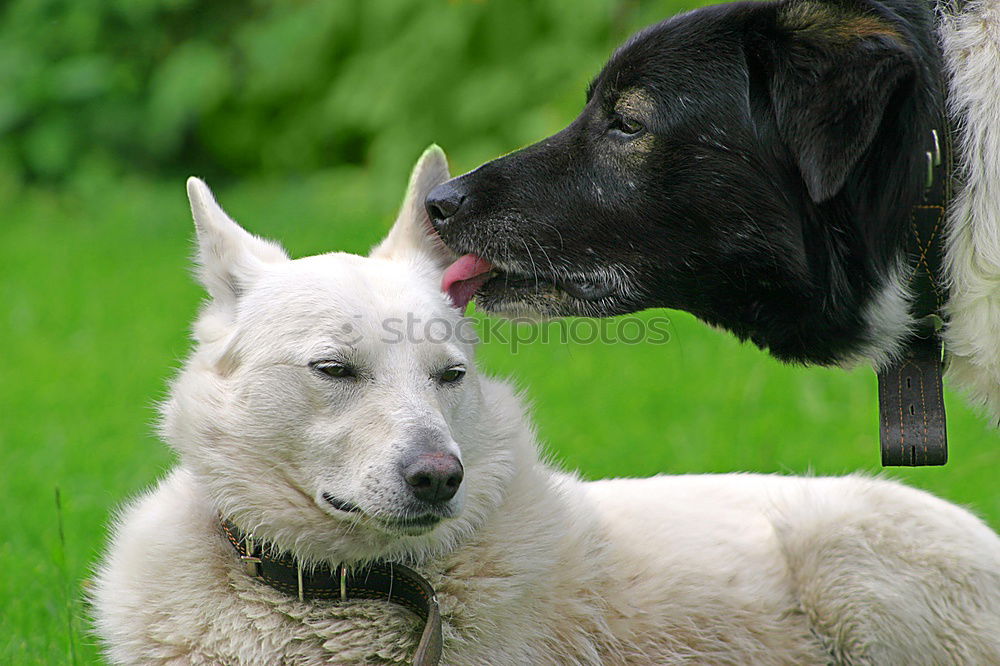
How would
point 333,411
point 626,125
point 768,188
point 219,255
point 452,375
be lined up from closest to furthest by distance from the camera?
point 333,411
point 452,375
point 219,255
point 768,188
point 626,125

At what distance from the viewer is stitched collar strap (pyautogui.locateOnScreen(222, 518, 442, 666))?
2.66 meters

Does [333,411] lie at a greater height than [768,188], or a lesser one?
lesser

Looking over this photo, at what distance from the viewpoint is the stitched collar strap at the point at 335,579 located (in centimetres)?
266

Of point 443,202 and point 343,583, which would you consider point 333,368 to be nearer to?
point 343,583

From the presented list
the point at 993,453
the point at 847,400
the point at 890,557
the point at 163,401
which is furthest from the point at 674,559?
the point at 847,400

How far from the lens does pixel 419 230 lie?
313 centimetres

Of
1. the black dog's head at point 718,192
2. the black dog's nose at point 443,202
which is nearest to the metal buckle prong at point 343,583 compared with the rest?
the black dog's head at point 718,192

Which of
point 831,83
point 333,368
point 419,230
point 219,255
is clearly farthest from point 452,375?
point 831,83

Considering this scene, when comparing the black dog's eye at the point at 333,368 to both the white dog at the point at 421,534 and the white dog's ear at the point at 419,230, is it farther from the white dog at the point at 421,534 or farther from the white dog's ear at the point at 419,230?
the white dog's ear at the point at 419,230

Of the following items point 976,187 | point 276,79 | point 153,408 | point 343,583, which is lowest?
point 276,79

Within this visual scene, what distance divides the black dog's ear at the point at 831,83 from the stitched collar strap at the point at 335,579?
4.43 feet

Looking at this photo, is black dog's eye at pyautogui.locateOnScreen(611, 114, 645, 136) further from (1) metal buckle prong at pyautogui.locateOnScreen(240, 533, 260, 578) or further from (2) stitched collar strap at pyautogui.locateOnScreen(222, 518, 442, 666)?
(1) metal buckle prong at pyautogui.locateOnScreen(240, 533, 260, 578)

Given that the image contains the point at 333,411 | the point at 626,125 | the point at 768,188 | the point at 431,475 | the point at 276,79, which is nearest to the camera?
the point at 431,475

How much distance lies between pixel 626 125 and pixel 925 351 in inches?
38.9
